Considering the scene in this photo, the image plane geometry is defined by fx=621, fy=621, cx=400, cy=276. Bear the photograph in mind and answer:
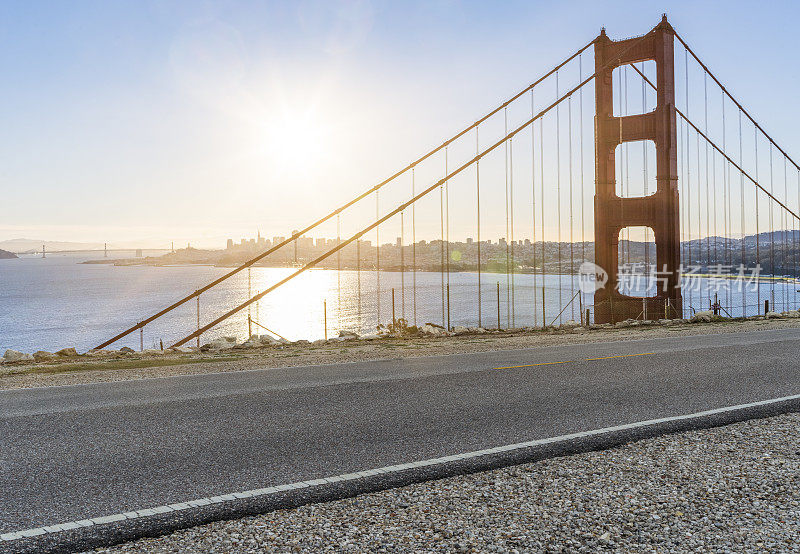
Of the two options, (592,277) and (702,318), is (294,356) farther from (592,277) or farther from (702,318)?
(592,277)

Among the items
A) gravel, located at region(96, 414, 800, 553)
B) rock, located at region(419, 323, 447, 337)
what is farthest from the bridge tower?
gravel, located at region(96, 414, 800, 553)

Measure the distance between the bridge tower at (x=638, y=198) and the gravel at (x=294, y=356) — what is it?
12.3 m

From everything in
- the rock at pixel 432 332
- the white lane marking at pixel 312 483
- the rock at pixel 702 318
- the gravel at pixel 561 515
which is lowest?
the rock at pixel 702 318

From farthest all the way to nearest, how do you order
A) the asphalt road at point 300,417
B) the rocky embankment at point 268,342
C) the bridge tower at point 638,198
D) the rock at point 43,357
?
the bridge tower at point 638,198 < the rocky embankment at point 268,342 < the rock at point 43,357 < the asphalt road at point 300,417

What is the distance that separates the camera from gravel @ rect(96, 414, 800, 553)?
4.02m

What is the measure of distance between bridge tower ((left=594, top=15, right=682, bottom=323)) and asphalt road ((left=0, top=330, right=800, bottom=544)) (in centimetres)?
2136

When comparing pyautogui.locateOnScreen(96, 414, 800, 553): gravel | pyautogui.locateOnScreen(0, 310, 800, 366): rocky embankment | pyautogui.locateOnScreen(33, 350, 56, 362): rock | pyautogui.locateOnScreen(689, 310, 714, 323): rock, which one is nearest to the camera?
pyautogui.locateOnScreen(96, 414, 800, 553): gravel

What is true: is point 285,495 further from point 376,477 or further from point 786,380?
point 786,380

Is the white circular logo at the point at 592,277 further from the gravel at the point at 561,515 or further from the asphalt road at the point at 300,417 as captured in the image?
the gravel at the point at 561,515

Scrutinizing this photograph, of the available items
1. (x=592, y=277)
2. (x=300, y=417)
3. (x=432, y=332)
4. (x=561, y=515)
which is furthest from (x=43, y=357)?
(x=592, y=277)

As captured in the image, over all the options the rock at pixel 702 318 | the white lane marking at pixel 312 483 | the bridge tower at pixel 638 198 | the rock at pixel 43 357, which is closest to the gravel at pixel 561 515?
the white lane marking at pixel 312 483

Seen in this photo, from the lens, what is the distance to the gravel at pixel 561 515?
402 cm

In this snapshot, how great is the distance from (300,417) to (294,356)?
690cm

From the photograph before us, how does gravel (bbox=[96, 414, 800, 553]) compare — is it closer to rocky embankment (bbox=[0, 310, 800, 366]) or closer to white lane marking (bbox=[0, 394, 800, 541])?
white lane marking (bbox=[0, 394, 800, 541])
